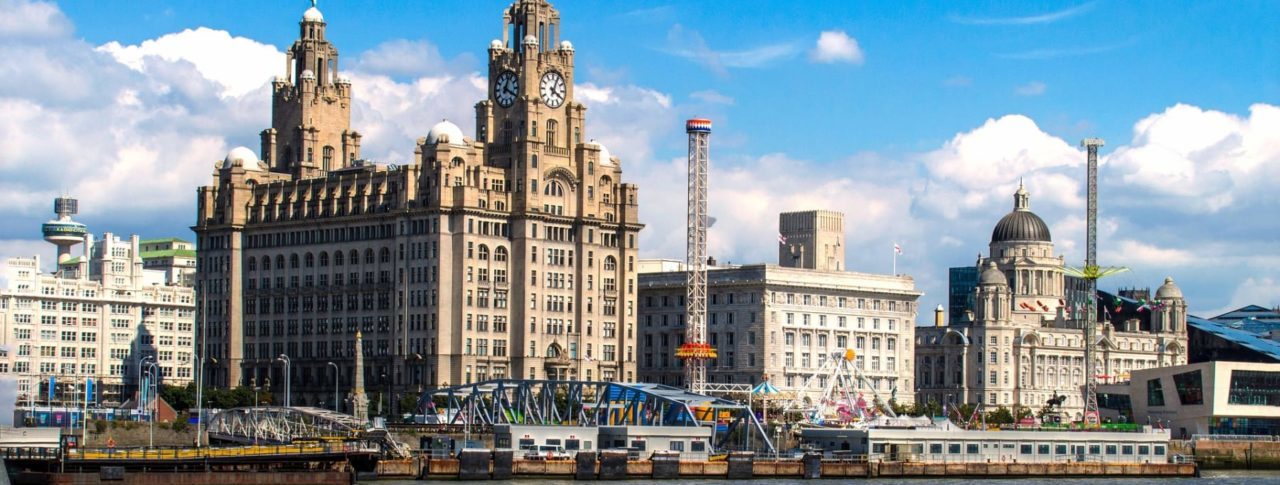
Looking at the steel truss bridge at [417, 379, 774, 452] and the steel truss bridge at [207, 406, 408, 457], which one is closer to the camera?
the steel truss bridge at [207, 406, 408, 457]

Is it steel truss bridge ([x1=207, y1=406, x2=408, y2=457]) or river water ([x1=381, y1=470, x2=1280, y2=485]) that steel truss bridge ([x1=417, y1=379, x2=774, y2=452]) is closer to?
river water ([x1=381, y1=470, x2=1280, y2=485])

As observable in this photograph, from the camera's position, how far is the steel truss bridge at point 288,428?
156 metres

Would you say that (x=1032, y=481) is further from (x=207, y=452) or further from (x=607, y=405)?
(x=207, y=452)

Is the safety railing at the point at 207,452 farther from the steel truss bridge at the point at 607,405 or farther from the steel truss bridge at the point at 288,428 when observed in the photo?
the steel truss bridge at the point at 607,405

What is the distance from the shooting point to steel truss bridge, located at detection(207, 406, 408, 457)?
156 meters

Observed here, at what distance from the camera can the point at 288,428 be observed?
165875 millimetres

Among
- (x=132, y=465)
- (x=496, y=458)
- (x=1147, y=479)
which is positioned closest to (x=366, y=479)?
(x=496, y=458)

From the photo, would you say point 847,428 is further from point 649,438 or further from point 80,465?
point 80,465

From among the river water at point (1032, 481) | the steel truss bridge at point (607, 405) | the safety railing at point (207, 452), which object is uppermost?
the steel truss bridge at point (607, 405)

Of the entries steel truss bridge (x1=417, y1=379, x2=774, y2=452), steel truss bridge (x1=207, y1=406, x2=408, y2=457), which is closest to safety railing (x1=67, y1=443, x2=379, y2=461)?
steel truss bridge (x1=207, y1=406, x2=408, y2=457)

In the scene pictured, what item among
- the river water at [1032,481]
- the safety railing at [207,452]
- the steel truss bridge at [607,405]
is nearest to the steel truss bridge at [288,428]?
the steel truss bridge at [607,405]

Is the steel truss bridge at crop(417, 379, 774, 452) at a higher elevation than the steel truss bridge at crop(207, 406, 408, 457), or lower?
higher

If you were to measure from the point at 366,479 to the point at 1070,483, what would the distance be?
51549 millimetres

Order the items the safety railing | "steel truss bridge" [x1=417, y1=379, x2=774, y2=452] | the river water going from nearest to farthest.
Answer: the safety railing, the river water, "steel truss bridge" [x1=417, y1=379, x2=774, y2=452]
